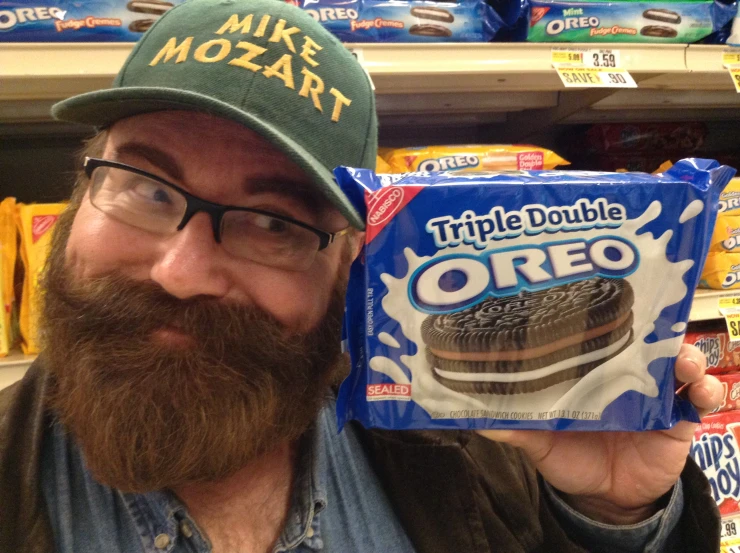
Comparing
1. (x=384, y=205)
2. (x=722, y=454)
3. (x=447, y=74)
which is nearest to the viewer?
(x=384, y=205)

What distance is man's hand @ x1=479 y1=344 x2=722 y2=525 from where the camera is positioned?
24.8 inches

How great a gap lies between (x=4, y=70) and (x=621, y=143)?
1.38 meters

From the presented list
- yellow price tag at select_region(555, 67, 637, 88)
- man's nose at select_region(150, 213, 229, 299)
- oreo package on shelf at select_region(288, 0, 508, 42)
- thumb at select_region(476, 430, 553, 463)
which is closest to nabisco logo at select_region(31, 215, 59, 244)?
man's nose at select_region(150, 213, 229, 299)

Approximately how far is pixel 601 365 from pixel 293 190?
423 mm

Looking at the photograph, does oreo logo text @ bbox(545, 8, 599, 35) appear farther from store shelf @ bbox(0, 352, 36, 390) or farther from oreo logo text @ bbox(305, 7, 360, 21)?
store shelf @ bbox(0, 352, 36, 390)

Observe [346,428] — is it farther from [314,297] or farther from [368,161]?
[368,161]

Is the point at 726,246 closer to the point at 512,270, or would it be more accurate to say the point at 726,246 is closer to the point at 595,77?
the point at 595,77

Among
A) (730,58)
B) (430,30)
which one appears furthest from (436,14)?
(730,58)

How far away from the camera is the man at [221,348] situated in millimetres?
546

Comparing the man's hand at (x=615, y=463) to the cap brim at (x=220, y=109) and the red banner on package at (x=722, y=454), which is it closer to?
the cap brim at (x=220, y=109)

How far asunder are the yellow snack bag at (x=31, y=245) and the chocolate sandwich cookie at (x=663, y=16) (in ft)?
3.99

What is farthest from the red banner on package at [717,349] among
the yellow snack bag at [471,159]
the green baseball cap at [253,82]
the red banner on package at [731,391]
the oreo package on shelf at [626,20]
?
the green baseball cap at [253,82]

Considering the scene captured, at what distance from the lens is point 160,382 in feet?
1.77

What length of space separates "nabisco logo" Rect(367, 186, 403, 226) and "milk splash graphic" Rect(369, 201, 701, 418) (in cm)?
6
